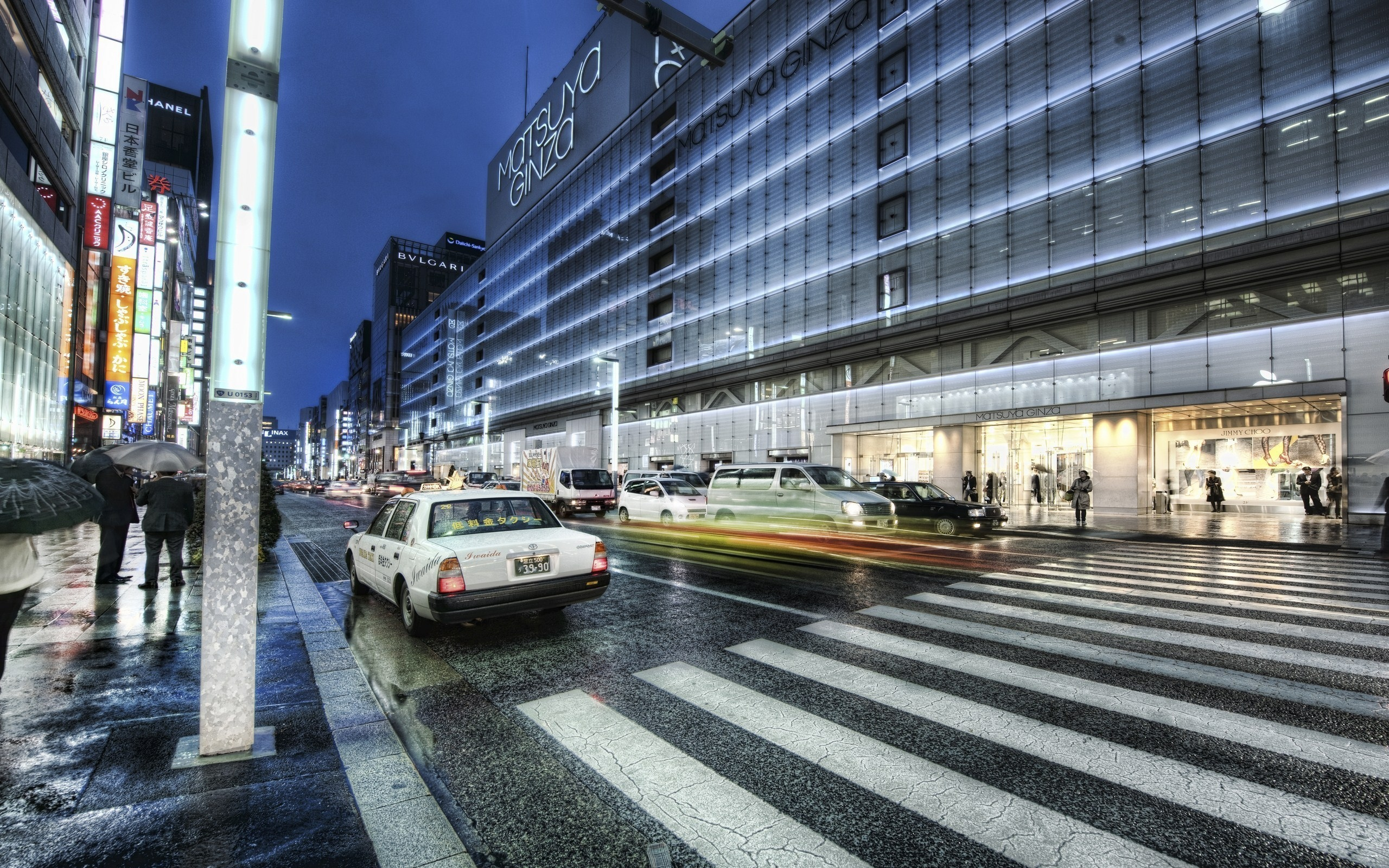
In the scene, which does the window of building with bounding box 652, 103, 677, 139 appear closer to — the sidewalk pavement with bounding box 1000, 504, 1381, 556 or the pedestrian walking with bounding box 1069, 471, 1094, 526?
the sidewalk pavement with bounding box 1000, 504, 1381, 556

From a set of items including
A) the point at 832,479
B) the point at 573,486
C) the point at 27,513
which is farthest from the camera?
the point at 573,486

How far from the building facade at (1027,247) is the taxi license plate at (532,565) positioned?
2191 centimetres

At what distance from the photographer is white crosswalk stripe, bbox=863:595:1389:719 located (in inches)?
170

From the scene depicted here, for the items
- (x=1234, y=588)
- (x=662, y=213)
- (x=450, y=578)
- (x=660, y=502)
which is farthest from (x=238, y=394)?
(x=662, y=213)

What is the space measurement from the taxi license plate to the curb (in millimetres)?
1623

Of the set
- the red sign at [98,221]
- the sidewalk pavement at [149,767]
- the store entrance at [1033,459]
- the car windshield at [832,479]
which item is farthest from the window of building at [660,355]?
the sidewalk pavement at [149,767]

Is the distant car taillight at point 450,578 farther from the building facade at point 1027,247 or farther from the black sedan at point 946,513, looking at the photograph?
the building facade at point 1027,247

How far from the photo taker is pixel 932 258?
27.0m

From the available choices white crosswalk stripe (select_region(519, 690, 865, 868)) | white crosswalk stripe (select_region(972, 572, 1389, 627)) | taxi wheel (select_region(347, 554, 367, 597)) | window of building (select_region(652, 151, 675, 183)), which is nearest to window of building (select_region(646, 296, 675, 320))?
window of building (select_region(652, 151, 675, 183))

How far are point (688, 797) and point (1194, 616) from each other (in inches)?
261

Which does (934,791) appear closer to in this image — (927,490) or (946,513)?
(946,513)

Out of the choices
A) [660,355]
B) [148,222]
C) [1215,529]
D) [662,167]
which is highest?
[662,167]

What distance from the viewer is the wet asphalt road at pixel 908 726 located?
9.07 ft

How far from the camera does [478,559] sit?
6.12m
